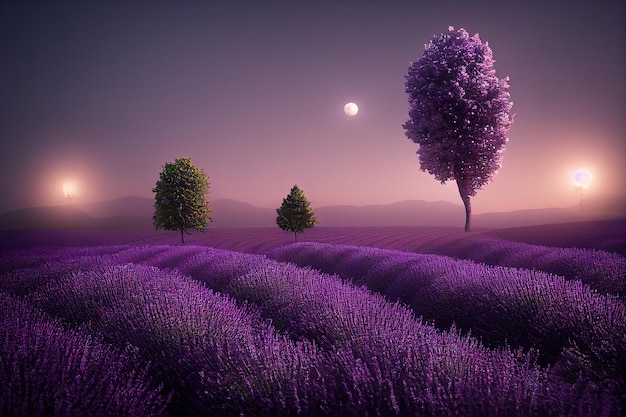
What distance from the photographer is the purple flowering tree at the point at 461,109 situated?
14531 millimetres

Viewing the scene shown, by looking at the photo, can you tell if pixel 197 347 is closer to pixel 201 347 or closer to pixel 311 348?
pixel 201 347

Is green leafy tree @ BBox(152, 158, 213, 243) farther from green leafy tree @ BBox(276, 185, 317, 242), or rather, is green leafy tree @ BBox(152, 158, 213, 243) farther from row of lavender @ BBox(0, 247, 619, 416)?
row of lavender @ BBox(0, 247, 619, 416)

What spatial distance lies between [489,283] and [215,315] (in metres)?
2.89

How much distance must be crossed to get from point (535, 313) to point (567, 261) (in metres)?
3.28

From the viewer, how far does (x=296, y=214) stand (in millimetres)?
17266

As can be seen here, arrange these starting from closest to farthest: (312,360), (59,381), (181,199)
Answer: (59,381) < (312,360) < (181,199)

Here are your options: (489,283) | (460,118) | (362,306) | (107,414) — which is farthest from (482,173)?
(107,414)

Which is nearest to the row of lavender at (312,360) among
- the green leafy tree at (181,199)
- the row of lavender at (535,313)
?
the row of lavender at (535,313)

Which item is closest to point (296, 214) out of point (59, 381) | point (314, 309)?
point (314, 309)

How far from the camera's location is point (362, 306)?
3.24m

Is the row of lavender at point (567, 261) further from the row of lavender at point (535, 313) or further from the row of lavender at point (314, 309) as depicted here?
the row of lavender at point (314, 309)

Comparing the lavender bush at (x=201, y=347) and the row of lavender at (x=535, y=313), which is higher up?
the lavender bush at (x=201, y=347)

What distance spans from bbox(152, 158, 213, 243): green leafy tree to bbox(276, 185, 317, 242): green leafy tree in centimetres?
328

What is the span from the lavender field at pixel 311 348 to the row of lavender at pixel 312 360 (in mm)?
10
